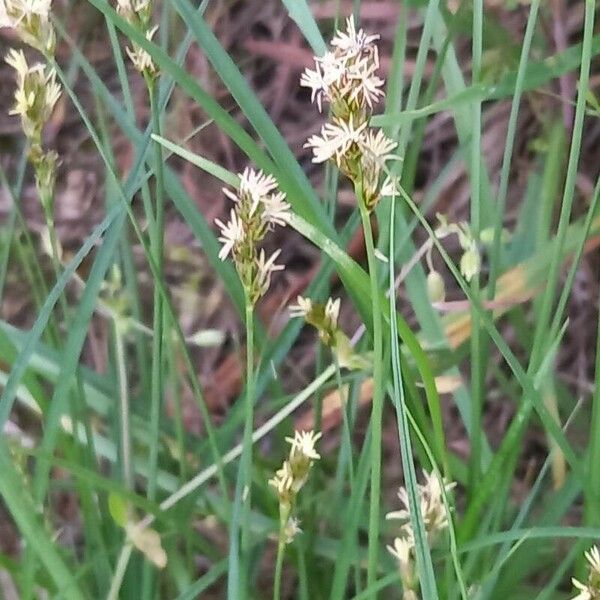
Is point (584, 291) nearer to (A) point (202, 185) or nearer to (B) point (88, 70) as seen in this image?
(A) point (202, 185)

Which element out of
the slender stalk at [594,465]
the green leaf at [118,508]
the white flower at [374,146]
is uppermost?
the white flower at [374,146]

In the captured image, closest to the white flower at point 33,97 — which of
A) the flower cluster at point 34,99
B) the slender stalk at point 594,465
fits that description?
the flower cluster at point 34,99

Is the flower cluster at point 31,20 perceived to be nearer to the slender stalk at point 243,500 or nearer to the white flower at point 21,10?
the white flower at point 21,10

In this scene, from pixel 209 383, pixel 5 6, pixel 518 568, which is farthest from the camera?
pixel 209 383

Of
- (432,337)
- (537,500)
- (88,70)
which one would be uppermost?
(88,70)

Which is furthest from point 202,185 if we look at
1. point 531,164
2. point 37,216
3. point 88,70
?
point 88,70

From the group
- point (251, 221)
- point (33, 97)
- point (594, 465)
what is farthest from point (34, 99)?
point (594, 465)
